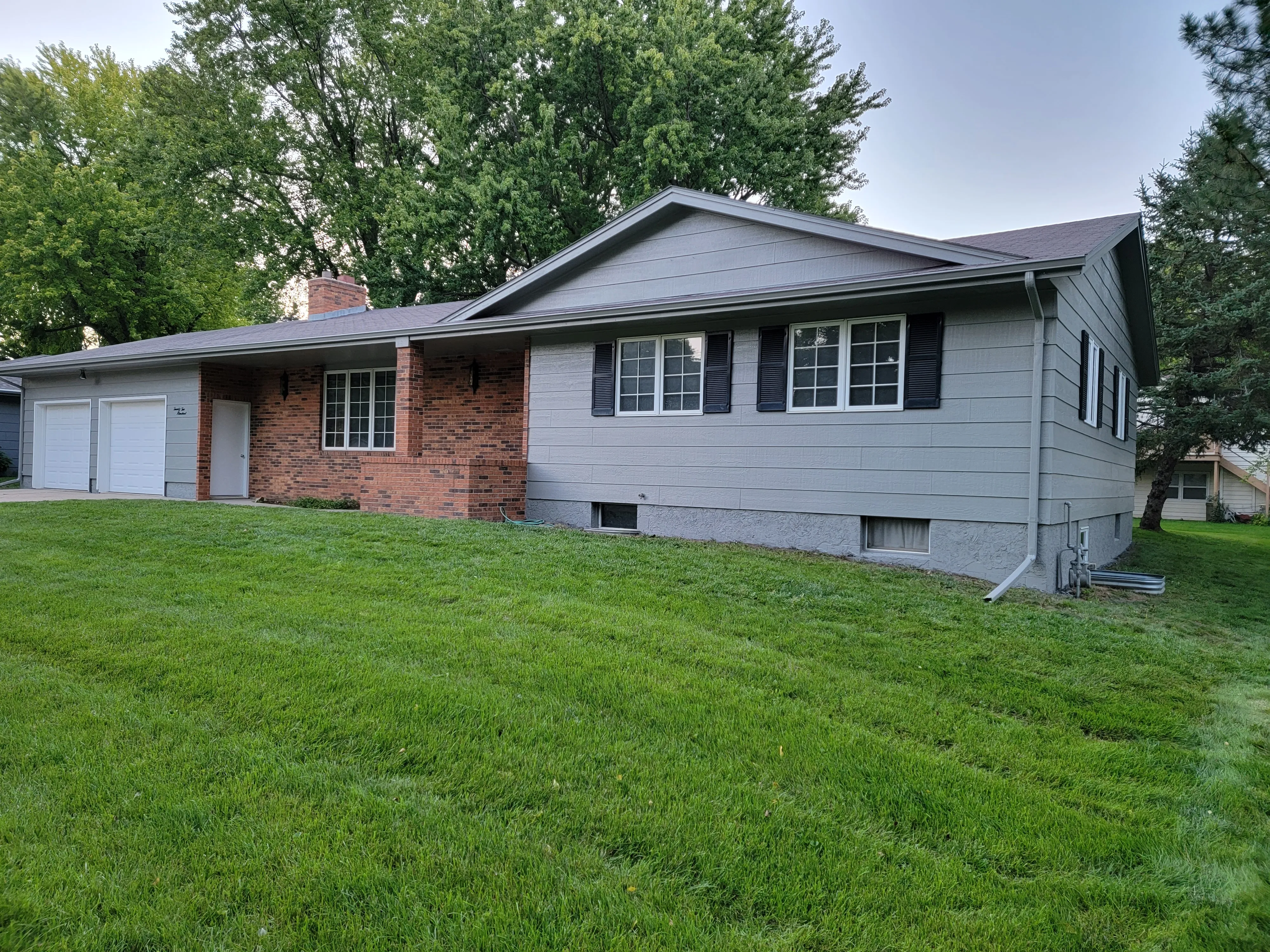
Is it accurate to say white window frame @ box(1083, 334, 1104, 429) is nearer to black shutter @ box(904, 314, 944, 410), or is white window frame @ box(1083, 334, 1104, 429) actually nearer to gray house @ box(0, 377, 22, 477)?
black shutter @ box(904, 314, 944, 410)

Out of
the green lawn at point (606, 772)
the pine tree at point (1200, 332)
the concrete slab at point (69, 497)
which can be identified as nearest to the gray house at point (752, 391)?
the concrete slab at point (69, 497)

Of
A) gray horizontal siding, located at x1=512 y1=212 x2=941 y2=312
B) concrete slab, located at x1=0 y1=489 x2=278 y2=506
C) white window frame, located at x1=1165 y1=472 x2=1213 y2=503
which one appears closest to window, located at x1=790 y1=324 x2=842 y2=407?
gray horizontal siding, located at x1=512 y1=212 x2=941 y2=312

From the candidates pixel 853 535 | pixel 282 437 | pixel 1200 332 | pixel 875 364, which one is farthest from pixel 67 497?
pixel 1200 332

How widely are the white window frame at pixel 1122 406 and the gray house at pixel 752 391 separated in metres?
0.13

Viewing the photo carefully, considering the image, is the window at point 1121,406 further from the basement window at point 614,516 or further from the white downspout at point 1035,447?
the basement window at point 614,516

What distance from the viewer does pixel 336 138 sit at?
25.9 m

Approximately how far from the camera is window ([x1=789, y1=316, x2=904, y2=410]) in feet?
27.5

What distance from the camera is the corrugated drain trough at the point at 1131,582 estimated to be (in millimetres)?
8031

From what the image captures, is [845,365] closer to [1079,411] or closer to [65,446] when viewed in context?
[1079,411]

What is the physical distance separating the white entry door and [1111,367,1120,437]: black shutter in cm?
1587

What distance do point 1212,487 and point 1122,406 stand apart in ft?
64.3

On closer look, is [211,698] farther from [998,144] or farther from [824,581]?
[998,144]

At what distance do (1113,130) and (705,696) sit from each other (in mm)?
15490

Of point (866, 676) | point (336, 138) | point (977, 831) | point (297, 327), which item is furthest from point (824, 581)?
point (336, 138)
